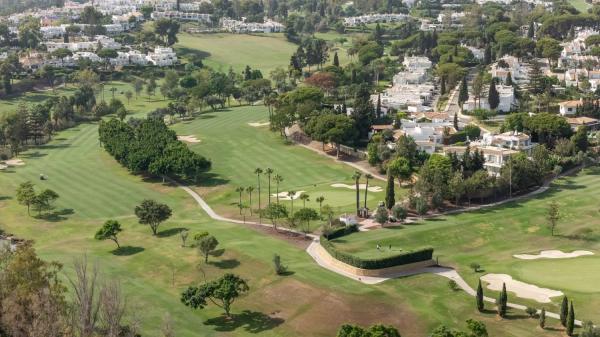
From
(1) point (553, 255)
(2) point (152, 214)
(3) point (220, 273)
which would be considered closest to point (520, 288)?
(1) point (553, 255)

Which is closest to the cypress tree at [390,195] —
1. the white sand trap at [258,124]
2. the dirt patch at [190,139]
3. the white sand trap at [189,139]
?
the dirt patch at [190,139]

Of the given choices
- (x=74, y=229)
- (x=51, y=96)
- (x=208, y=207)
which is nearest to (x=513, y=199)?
(x=208, y=207)

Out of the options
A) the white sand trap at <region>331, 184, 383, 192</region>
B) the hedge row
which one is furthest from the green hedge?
the white sand trap at <region>331, 184, 383, 192</region>

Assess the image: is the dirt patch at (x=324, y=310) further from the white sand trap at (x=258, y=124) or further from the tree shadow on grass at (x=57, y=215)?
the white sand trap at (x=258, y=124)

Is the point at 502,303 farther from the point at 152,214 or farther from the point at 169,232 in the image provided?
the point at 152,214

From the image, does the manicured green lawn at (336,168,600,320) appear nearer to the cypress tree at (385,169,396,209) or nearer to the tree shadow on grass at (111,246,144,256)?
the cypress tree at (385,169,396,209)
